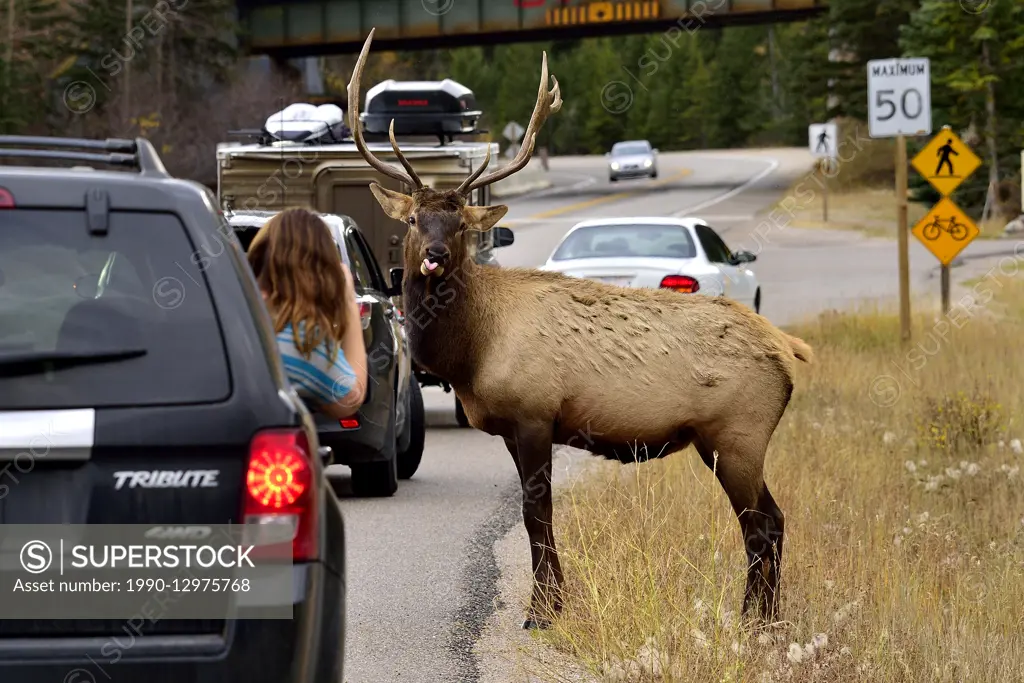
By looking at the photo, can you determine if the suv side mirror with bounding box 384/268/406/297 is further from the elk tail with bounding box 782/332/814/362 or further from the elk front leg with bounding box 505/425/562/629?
the elk tail with bounding box 782/332/814/362

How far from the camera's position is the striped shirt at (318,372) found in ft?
19.7

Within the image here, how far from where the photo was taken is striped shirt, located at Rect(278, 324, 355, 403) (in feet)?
19.7

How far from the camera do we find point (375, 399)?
11039 millimetres

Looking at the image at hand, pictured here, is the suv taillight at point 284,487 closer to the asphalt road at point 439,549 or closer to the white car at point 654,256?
the asphalt road at point 439,549

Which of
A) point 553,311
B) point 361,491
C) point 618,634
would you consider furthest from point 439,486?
point 618,634

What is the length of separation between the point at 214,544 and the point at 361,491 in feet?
25.7

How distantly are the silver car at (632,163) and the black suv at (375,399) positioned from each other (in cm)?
6725

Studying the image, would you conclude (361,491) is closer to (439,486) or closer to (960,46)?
(439,486)

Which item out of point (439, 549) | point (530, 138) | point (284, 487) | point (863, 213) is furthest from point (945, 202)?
point (863, 213)

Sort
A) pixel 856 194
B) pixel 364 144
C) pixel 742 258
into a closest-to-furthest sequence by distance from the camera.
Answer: pixel 364 144
pixel 742 258
pixel 856 194

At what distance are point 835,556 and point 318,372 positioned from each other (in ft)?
10.8

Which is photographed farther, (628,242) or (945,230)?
(945,230)

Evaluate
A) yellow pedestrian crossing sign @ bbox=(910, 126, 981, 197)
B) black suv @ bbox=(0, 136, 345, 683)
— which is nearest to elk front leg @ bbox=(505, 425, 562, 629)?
black suv @ bbox=(0, 136, 345, 683)

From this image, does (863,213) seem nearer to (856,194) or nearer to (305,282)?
(856,194)
